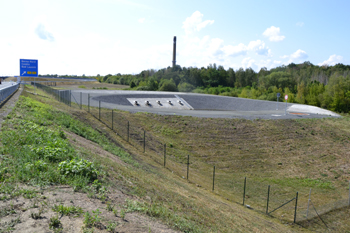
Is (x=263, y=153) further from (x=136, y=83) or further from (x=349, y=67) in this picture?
(x=349, y=67)

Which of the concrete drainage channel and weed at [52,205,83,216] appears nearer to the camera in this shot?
weed at [52,205,83,216]

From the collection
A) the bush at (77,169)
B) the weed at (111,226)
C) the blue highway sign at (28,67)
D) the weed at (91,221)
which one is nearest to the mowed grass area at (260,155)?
the bush at (77,169)

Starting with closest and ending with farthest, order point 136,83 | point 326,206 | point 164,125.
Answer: point 326,206 → point 164,125 → point 136,83

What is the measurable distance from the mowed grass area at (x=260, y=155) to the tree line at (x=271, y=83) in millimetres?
29347

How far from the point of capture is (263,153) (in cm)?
2377

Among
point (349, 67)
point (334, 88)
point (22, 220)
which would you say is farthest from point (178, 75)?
point (22, 220)

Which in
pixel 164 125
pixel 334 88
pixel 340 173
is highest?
pixel 334 88

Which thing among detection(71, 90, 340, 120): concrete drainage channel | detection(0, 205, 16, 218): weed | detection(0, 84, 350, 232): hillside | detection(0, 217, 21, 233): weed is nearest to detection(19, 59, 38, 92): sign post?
detection(71, 90, 340, 120): concrete drainage channel

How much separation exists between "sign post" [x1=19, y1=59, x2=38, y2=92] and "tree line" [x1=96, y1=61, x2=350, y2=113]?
156 ft

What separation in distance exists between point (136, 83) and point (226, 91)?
135 ft

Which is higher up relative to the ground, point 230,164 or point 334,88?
point 334,88

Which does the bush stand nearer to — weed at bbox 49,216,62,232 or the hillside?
the hillside

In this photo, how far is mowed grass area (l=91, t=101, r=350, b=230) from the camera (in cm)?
1627

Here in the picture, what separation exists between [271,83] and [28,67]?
65.5 m
